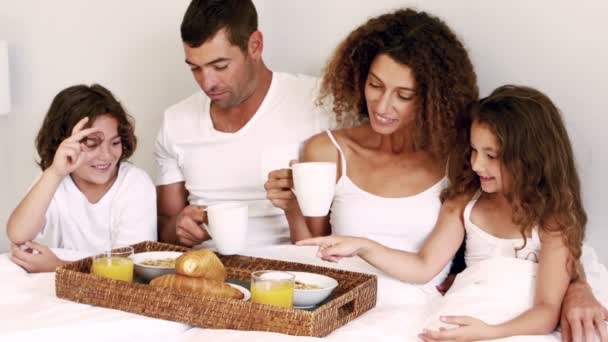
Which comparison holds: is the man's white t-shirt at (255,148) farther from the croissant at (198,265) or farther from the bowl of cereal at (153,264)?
the croissant at (198,265)

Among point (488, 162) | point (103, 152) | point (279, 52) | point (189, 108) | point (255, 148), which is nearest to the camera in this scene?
point (488, 162)

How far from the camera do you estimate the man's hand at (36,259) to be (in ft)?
5.90

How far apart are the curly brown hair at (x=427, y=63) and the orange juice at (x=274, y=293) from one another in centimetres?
69

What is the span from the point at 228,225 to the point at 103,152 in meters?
0.60

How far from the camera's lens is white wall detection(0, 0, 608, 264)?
6.48ft

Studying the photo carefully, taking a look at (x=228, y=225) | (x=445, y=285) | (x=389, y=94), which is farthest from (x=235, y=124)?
(x=445, y=285)

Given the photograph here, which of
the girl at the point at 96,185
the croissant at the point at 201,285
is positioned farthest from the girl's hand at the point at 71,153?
the croissant at the point at 201,285

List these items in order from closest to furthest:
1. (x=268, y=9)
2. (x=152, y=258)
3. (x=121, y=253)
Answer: (x=121, y=253), (x=152, y=258), (x=268, y=9)

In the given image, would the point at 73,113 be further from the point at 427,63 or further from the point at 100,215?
the point at 427,63

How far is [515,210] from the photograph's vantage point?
1718 millimetres

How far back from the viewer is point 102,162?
2053 mm

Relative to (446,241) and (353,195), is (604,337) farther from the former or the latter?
(353,195)

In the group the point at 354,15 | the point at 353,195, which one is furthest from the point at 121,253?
the point at 354,15

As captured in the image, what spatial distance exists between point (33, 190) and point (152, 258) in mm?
444
